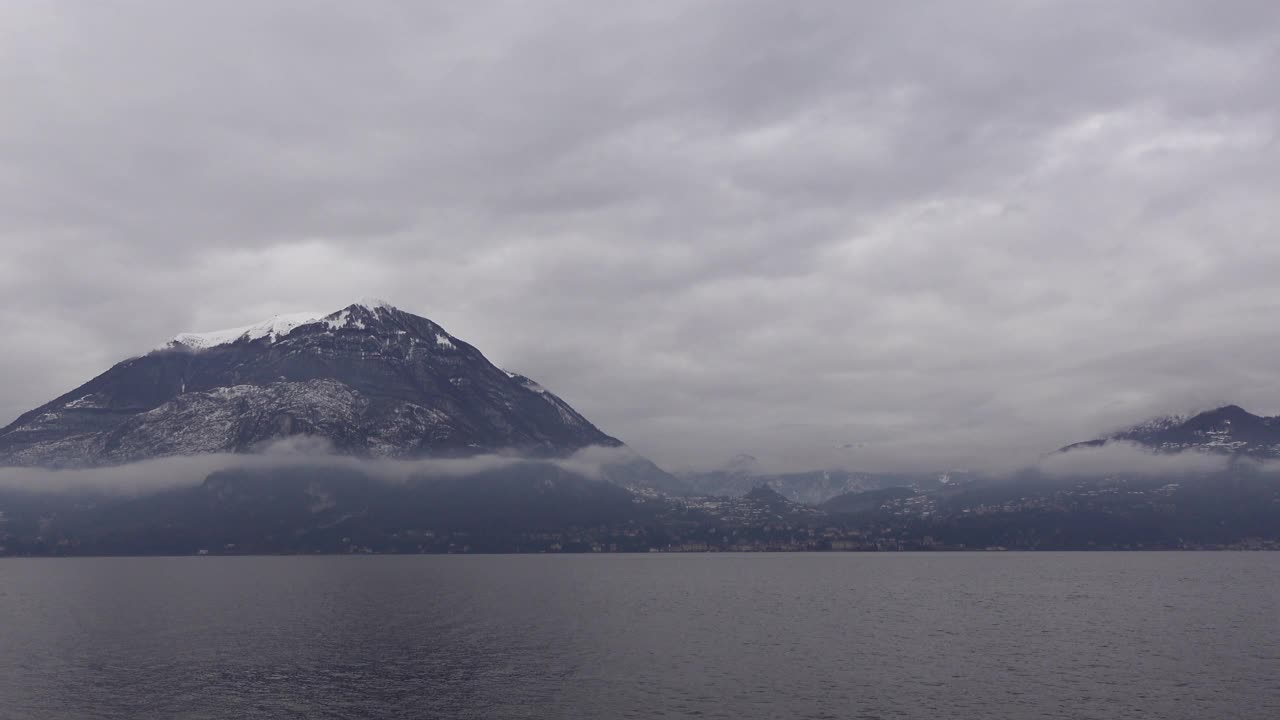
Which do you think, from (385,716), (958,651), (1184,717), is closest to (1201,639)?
(958,651)

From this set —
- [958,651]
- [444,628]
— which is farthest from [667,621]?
[958,651]

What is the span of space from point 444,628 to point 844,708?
103977 mm

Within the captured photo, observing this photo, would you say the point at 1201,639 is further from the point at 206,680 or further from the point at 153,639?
the point at 153,639

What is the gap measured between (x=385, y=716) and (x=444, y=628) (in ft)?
268

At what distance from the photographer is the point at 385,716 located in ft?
346

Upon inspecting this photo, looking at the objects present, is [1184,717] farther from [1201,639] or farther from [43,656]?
[43,656]

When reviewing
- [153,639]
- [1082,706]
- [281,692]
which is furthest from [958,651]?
[153,639]

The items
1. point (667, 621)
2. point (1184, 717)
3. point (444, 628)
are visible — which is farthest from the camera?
point (667, 621)

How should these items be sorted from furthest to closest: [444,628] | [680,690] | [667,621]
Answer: [667,621]
[444,628]
[680,690]

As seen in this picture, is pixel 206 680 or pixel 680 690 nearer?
pixel 680 690

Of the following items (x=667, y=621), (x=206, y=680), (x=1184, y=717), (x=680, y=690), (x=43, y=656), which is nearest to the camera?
(x=1184, y=717)

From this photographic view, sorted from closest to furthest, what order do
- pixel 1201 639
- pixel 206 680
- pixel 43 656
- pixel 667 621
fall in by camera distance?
pixel 206 680, pixel 43 656, pixel 1201 639, pixel 667 621

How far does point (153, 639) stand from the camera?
552 ft

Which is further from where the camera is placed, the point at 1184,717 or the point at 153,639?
the point at 153,639
